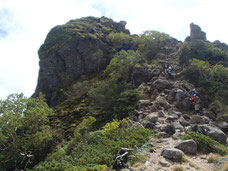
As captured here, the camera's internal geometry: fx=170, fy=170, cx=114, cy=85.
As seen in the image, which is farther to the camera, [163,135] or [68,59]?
[68,59]

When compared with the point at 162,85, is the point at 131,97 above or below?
below

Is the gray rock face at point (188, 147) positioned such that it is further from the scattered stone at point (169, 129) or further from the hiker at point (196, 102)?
the hiker at point (196, 102)

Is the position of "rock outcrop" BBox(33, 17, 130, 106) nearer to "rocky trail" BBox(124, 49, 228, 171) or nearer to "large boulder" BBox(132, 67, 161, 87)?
"large boulder" BBox(132, 67, 161, 87)

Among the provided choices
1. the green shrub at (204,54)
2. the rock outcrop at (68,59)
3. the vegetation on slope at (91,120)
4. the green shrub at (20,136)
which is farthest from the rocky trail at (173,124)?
the rock outcrop at (68,59)

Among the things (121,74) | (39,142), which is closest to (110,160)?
(39,142)

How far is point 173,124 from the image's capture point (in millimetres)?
14789

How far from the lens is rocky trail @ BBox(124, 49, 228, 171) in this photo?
9.39 meters

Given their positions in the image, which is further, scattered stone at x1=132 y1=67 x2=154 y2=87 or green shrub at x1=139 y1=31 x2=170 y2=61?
green shrub at x1=139 y1=31 x2=170 y2=61

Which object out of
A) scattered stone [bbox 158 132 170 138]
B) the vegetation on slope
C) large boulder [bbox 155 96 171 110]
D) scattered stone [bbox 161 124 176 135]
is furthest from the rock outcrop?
scattered stone [bbox 158 132 170 138]

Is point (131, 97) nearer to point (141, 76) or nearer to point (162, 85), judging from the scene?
point (162, 85)

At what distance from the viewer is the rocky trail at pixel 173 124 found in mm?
9391

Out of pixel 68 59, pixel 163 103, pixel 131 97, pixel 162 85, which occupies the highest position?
pixel 68 59

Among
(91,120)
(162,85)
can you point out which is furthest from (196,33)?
(91,120)

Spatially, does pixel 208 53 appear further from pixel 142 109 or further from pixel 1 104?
pixel 1 104
